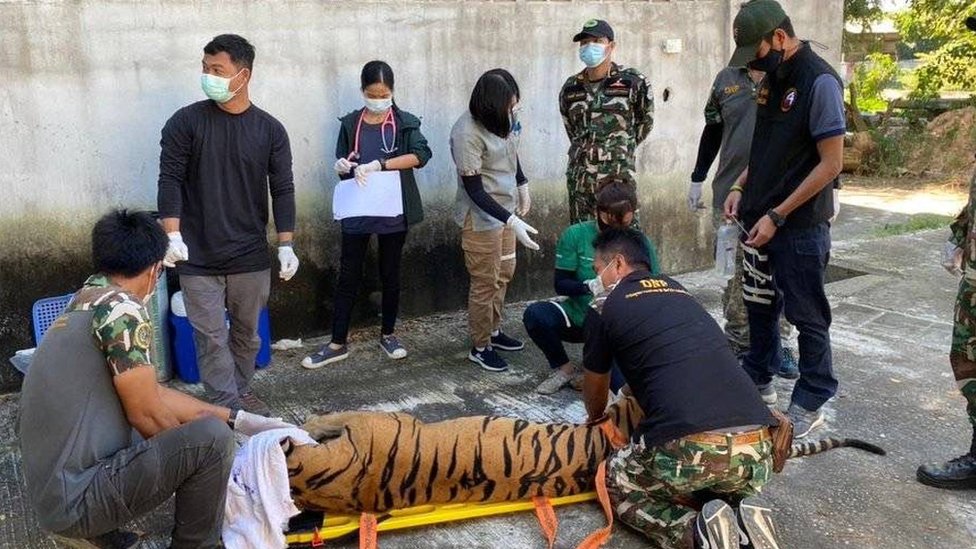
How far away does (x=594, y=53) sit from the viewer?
15.3 ft

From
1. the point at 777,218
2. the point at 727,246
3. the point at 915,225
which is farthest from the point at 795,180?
the point at 915,225

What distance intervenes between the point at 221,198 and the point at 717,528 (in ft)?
8.28

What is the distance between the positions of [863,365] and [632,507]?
2.36 m

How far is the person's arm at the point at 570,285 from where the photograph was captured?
419 centimetres

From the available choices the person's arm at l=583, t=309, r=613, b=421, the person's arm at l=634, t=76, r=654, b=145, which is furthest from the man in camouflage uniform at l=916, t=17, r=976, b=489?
the person's arm at l=634, t=76, r=654, b=145

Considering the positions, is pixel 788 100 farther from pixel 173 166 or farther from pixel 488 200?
pixel 173 166

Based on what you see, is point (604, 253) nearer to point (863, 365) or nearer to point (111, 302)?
point (111, 302)

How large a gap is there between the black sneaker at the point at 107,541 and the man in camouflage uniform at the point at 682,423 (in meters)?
1.70

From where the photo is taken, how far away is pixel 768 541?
2697mm

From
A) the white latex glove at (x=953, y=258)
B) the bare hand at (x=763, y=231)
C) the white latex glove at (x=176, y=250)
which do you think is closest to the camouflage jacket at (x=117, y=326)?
the white latex glove at (x=176, y=250)

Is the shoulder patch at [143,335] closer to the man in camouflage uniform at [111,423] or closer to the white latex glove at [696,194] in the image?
the man in camouflage uniform at [111,423]

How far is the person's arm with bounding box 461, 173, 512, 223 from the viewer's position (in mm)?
4453

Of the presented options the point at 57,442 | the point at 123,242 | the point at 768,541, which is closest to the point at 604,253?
the point at 768,541

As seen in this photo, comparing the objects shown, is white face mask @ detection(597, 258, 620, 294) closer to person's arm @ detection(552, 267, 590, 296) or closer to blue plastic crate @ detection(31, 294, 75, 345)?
person's arm @ detection(552, 267, 590, 296)
